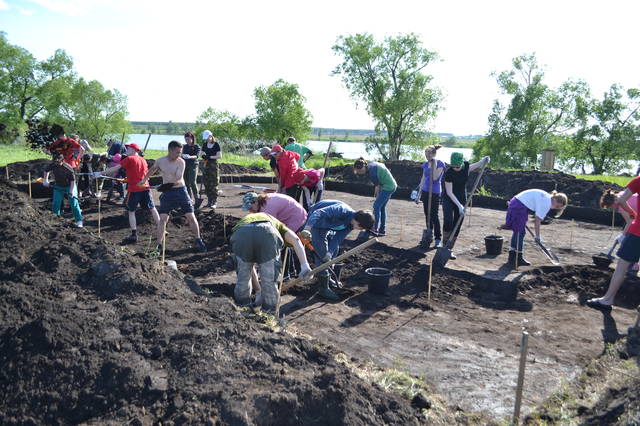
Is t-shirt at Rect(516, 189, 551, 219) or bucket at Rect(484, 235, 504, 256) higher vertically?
t-shirt at Rect(516, 189, 551, 219)

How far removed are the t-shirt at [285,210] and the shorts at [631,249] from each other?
10.9 ft

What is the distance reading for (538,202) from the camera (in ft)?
→ 21.6

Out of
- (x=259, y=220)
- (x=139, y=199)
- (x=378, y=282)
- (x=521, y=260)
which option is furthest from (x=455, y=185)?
(x=139, y=199)

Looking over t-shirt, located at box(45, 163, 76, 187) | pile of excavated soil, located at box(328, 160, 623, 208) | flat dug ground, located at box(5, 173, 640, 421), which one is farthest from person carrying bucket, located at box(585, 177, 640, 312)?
pile of excavated soil, located at box(328, 160, 623, 208)

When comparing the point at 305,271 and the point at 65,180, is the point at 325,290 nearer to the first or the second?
the point at 305,271

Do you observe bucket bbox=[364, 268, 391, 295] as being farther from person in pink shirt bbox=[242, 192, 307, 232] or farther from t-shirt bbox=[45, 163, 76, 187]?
t-shirt bbox=[45, 163, 76, 187]

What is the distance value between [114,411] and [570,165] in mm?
32906

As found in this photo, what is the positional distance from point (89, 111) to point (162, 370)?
1779 inches

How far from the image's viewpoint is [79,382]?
2.89 m

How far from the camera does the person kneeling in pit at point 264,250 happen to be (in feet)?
14.1

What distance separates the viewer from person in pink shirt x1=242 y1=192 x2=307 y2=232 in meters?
4.84

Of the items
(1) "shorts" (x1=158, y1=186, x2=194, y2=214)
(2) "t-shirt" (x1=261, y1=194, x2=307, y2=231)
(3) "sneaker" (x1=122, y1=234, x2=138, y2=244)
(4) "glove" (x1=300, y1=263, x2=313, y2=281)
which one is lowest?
(3) "sneaker" (x1=122, y1=234, x2=138, y2=244)

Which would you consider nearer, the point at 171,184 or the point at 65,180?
the point at 171,184

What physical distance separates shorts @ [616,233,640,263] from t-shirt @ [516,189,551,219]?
1495mm
